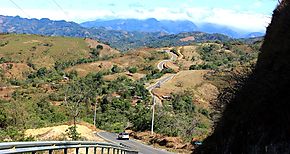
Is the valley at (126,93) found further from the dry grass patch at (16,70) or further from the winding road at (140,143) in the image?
the winding road at (140,143)

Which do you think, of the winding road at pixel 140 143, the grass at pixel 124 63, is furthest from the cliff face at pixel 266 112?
the grass at pixel 124 63

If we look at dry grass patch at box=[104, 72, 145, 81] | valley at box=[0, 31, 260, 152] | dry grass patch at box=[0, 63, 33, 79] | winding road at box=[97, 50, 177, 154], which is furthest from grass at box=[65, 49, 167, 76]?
dry grass patch at box=[0, 63, 33, 79]

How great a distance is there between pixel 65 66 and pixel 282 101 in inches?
6968

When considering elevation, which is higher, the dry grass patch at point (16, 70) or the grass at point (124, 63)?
the grass at point (124, 63)

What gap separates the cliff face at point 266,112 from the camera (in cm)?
940

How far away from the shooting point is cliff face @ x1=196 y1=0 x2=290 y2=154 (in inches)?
370

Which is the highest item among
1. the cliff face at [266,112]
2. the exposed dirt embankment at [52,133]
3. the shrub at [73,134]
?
the cliff face at [266,112]

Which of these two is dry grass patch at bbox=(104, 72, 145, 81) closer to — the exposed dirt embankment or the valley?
the valley

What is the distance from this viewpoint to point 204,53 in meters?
191

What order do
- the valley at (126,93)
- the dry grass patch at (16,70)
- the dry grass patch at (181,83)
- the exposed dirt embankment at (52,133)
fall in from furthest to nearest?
the dry grass patch at (16,70) → the dry grass patch at (181,83) → the valley at (126,93) → the exposed dirt embankment at (52,133)

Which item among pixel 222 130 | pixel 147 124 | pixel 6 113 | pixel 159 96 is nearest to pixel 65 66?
pixel 159 96

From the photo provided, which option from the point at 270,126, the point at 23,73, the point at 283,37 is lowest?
the point at 23,73

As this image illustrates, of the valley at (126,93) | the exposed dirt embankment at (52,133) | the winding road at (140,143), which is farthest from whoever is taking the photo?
the valley at (126,93)

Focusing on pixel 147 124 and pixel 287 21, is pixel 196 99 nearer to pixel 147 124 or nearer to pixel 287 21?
pixel 147 124
